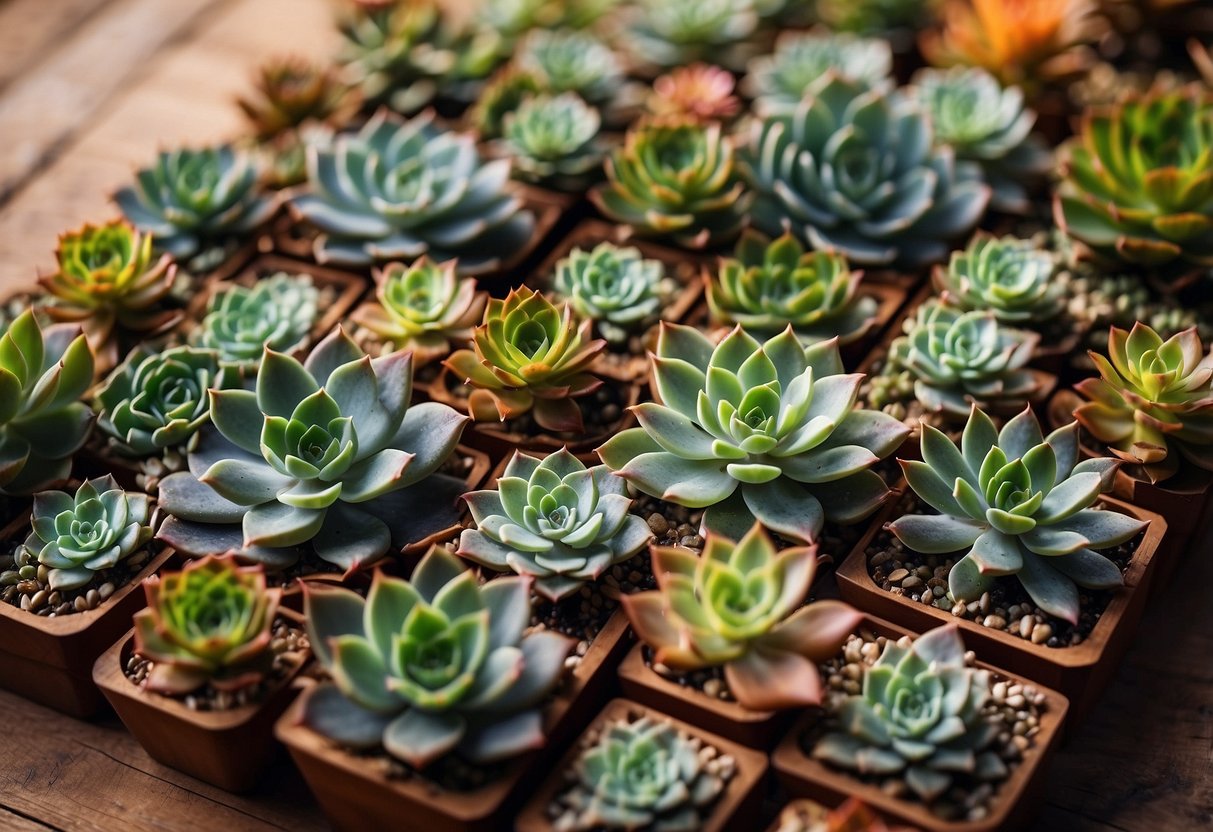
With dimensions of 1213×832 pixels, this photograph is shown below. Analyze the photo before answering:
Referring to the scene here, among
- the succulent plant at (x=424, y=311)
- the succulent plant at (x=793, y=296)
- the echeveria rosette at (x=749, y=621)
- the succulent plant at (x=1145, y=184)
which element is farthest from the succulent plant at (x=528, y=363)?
the succulent plant at (x=1145, y=184)

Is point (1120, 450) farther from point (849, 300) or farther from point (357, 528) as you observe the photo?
point (357, 528)

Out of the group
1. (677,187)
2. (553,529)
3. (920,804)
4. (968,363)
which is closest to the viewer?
(920,804)

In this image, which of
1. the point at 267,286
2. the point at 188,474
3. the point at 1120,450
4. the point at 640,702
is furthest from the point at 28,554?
the point at 1120,450

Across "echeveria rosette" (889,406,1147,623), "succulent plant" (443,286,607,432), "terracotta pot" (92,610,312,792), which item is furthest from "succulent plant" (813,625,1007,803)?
"terracotta pot" (92,610,312,792)

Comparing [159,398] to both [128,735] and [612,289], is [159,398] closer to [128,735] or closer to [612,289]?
[128,735]

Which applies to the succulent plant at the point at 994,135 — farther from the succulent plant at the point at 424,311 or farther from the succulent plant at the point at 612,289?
the succulent plant at the point at 424,311

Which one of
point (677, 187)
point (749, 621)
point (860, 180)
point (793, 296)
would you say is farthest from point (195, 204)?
point (749, 621)
